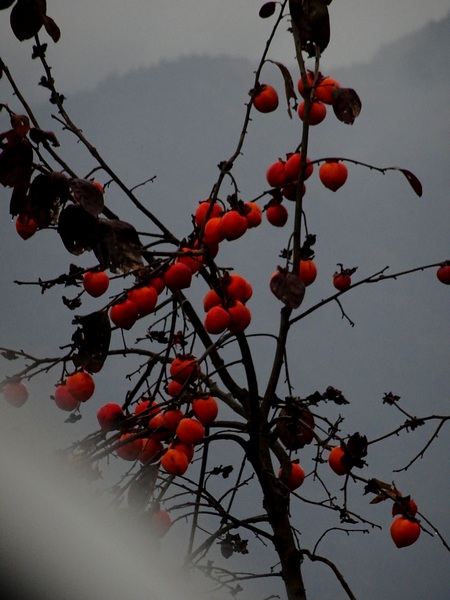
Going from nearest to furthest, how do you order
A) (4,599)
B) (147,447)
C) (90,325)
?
(4,599) < (90,325) < (147,447)

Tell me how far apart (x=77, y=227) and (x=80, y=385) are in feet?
1.05

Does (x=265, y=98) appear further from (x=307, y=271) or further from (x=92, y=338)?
(x=92, y=338)

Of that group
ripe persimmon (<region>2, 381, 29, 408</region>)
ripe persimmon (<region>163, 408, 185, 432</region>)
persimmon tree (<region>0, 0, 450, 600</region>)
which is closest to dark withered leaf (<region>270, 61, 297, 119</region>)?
persimmon tree (<region>0, 0, 450, 600</region>)

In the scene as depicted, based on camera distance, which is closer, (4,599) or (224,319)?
(4,599)

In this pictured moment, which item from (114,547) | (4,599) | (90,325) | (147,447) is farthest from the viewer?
(147,447)

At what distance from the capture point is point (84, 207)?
16.4 inches

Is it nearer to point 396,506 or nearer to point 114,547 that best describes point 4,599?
point 114,547

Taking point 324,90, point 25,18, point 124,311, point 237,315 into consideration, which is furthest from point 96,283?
point 324,90

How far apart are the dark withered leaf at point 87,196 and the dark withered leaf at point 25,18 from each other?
11cm

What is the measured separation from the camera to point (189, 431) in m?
0.64

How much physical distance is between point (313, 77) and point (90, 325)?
0.42 m

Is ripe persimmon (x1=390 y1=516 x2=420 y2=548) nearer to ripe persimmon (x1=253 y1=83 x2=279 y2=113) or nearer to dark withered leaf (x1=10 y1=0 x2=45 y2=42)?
ripe persimmon (x1=253 y1=83 x2=279 y2=113)

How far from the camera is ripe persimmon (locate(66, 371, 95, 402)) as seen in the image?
711 millimetres

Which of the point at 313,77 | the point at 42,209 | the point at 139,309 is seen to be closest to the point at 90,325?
the point at 139,309
